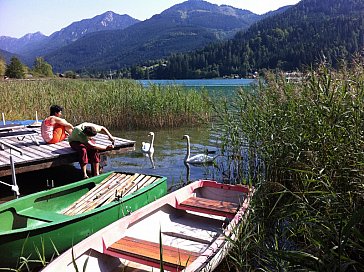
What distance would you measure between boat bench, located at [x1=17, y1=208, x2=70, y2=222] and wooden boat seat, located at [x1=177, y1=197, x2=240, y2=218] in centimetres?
175

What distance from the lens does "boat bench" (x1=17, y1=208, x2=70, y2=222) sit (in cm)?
501

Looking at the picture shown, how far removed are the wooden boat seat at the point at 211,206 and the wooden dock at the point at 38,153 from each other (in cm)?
333

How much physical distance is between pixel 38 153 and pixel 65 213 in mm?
2725

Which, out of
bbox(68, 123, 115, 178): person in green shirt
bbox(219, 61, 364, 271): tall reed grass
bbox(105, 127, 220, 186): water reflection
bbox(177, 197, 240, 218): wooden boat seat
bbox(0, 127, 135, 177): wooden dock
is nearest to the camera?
bbox(219, 61, 364, 271): tall reed grass

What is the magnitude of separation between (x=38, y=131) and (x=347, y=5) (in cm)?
13520

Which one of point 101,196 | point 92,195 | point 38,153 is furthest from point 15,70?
point 101,196

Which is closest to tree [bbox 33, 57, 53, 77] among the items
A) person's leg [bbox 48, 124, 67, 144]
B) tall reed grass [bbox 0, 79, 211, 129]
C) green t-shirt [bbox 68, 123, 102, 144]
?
tall reed grass [bbox 0, 79, 211, 129]

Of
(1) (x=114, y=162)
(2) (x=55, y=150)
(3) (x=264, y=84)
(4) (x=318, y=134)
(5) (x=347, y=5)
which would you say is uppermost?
(5) (x=347, y=5)

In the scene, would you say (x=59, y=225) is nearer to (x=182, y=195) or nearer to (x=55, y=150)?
(x=182, y=195)

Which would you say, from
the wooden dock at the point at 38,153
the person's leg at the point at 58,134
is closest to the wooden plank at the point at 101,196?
the wooden dock at the point at 38,153

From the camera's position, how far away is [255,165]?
708 centimetres

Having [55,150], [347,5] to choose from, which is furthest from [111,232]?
[347,5]

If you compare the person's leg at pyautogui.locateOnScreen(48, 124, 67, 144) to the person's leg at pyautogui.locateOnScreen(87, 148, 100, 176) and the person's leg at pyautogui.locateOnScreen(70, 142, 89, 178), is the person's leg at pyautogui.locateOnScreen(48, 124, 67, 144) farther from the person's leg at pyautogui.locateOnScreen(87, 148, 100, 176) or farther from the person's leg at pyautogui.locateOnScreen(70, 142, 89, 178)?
the person's leg at pyautogui.locateOnScreen(87, 148, 100, 176)

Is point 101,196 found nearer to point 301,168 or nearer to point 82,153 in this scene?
point 82,153
